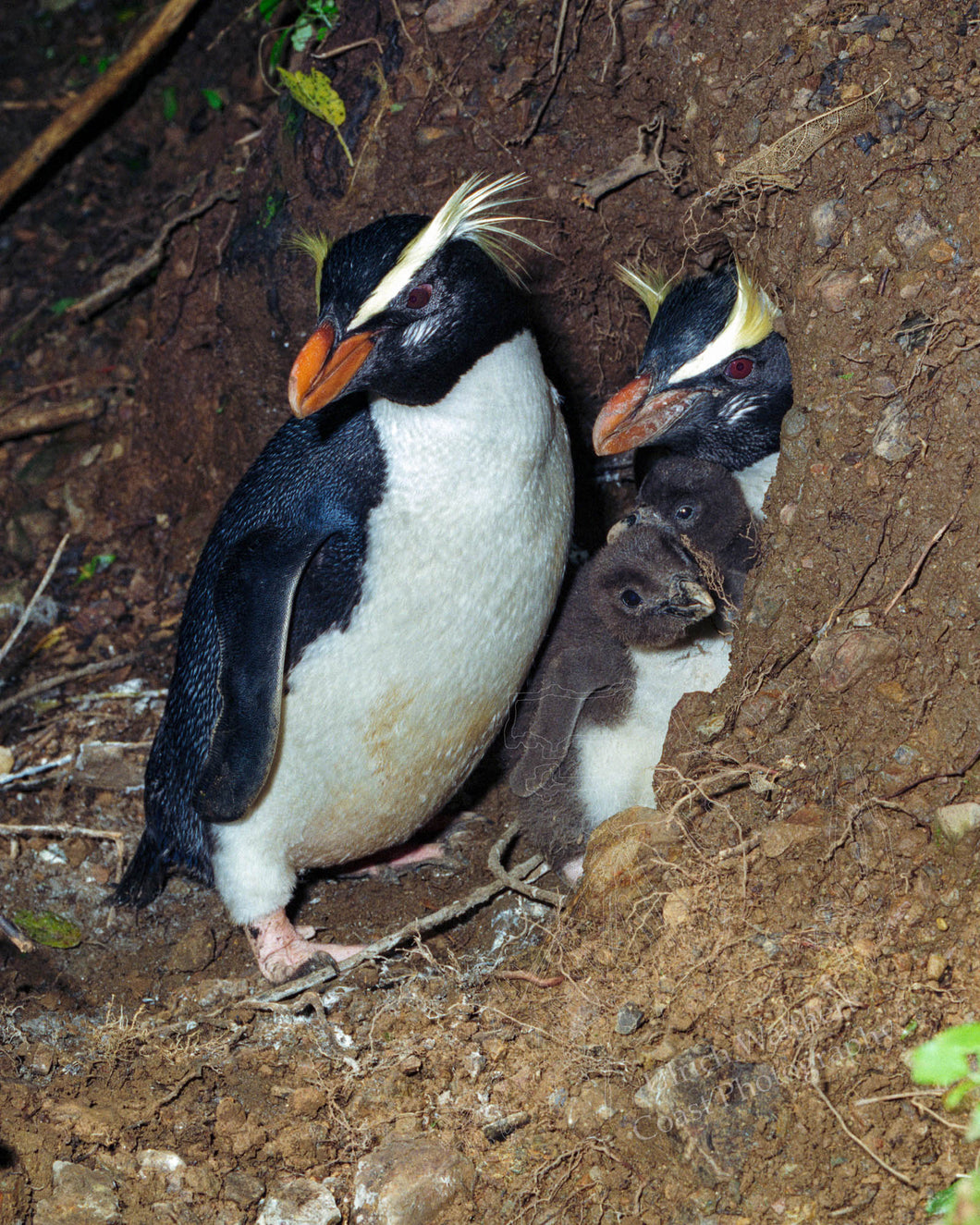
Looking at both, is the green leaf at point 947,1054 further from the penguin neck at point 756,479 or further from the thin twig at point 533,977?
the penguin neck at point 756,479

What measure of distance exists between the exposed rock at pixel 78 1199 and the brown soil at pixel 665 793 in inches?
0.9

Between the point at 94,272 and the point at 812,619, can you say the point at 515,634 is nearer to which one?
the point at 812,619

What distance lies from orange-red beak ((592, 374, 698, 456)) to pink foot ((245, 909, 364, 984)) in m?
1.34

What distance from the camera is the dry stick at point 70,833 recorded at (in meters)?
2.94

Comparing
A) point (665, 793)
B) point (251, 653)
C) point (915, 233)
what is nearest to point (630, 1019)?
point (665, 793)

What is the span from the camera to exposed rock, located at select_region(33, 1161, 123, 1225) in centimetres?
181

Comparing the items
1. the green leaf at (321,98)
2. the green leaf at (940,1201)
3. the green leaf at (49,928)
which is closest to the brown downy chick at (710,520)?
the green leaf at (940,1201)

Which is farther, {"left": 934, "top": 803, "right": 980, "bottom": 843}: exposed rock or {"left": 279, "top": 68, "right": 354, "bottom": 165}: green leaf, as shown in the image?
{"left": 279, "top": 68, "right": 354, "bottom": 165}: green leaf

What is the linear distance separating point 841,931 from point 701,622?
1056 mm

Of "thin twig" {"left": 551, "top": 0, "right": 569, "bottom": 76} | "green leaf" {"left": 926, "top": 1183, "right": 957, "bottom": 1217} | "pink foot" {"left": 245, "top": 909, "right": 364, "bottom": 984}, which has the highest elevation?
"thin twig" {"left": 551, "top": 0, "right": 569, "bottom": 76}

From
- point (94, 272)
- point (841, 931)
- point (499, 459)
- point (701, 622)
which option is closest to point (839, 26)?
point (499, 459)

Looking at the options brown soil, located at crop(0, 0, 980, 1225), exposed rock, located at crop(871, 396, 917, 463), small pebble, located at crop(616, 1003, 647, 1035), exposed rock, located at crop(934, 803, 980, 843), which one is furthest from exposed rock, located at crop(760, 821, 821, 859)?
exposed rock, located at crop(871, 396, 917, 463)

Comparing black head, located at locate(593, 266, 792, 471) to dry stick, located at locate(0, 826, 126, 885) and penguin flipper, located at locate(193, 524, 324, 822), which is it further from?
dry stick, located at locate(0, 826, 126, 885)

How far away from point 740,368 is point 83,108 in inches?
128
